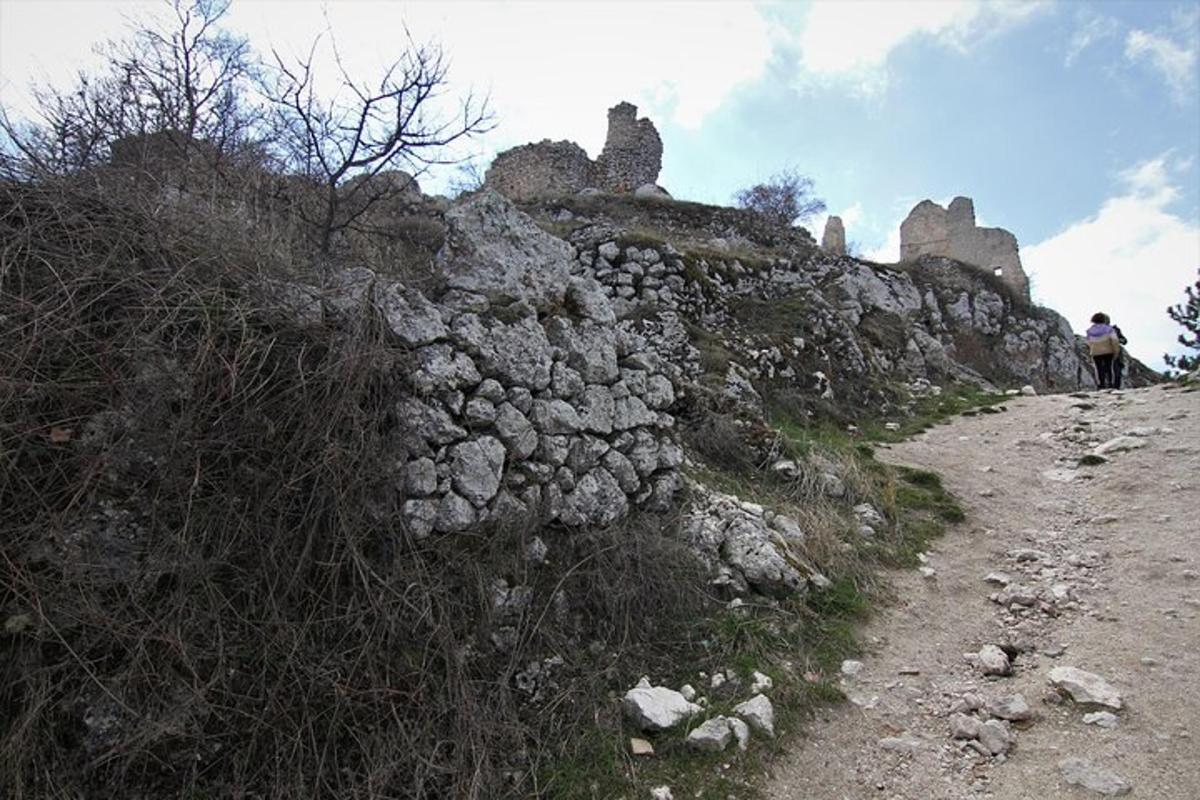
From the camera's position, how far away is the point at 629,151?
18.5 metres

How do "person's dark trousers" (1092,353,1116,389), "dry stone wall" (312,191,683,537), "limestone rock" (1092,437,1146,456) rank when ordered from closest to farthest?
"dry stone wall" (312,191,683,537) → "limestone rock" (1092,437,1146,456) → "person's dark trousers" (1092,353,1116,389)

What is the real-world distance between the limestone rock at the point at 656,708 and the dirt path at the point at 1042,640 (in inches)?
17.4

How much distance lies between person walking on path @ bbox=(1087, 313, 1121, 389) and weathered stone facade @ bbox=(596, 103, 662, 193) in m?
11.4

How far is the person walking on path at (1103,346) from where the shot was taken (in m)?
10.3

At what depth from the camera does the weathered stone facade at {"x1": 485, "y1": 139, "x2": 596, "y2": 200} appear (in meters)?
17.5

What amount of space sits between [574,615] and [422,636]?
0.81 meters

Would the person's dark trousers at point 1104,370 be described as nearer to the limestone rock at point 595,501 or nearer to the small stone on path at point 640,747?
the limestone rock at point 595,501

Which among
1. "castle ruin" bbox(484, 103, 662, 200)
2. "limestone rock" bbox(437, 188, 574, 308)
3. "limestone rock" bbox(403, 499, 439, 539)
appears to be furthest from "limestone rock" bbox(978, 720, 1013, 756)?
"castle ruin" bbox(484, 103, 662, 200)

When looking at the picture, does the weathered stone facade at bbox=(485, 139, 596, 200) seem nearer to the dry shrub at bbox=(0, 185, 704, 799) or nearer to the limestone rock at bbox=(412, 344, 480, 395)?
the limestone rock at bbox=(412, 344, 480, 395)

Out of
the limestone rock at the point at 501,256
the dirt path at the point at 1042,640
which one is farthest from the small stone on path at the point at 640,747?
the limestone rock at the point at 501,256

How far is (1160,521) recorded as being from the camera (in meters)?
4.66

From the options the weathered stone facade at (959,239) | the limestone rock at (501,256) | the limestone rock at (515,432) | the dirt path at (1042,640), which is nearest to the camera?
the dirt path at (1042,640)

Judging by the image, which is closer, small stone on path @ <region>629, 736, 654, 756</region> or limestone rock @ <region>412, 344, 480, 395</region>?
small stone on path @ <region>629, 736, 654, 756</region>

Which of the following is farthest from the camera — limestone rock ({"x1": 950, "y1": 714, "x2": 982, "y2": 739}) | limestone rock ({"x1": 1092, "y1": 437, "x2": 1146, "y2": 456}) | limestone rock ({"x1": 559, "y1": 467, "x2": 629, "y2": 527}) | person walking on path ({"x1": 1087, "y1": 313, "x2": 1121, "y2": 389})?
person walking on path ({"x1": 1087, "y1": 313, "x2": 1121, "y2": 389})
